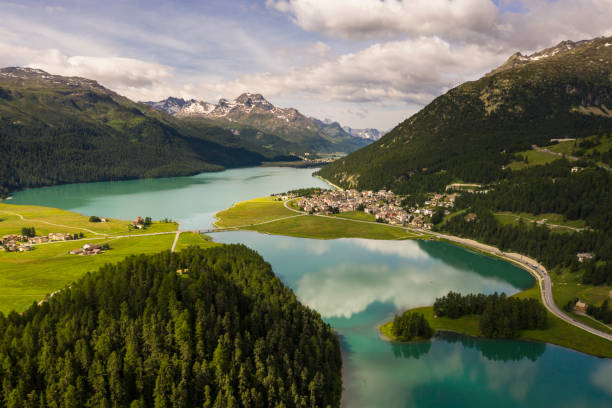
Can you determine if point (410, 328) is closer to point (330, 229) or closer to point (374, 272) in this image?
point (374, 272)

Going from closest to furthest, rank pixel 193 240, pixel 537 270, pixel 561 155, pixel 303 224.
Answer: pixel 537 270, pixel 193 240, pixel 303 224, pixel 561 155

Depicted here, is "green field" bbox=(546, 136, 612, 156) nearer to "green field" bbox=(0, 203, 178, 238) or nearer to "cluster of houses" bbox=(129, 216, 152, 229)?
"green field" bbox=(0, 203, 178, 238)

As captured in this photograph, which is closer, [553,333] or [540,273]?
[553,333]

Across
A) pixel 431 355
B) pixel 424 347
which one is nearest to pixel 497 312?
pixel 424 347

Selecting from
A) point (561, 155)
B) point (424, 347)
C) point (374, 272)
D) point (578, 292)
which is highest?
point (561, 155)

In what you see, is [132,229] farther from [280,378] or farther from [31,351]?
[280,378]

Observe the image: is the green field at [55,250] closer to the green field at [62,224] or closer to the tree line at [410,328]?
the green field at [62,224]

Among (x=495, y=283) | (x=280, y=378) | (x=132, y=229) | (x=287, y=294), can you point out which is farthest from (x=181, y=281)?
(x=132, y=229)

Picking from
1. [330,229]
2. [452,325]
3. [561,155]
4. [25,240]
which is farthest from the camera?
[561,155]
